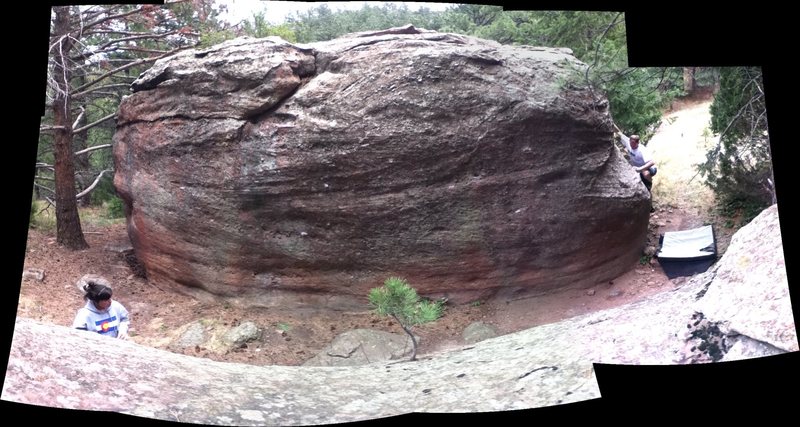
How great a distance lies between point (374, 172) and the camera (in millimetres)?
5480

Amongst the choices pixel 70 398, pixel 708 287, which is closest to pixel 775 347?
pixel 708 287

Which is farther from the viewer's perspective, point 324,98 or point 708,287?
point 324,98

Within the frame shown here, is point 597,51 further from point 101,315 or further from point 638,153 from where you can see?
point 101,315

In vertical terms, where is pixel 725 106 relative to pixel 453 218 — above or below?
above

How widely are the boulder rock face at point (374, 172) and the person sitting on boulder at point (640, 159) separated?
8cm

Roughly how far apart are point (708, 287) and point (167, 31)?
4453mm

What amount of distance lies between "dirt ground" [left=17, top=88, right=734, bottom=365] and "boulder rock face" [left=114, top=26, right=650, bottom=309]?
0.15 metres

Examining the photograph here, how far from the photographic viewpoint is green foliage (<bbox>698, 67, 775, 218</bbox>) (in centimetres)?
521

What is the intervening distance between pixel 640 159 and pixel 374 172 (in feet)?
7.15

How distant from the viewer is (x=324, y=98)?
557 centimetres

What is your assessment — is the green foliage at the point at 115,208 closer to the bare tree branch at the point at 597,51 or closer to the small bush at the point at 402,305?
the small bush at the point at 402,305

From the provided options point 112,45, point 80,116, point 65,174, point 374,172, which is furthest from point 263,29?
point 65,174

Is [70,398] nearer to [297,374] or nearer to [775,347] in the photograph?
[297,374]

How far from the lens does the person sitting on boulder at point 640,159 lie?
5539mm
